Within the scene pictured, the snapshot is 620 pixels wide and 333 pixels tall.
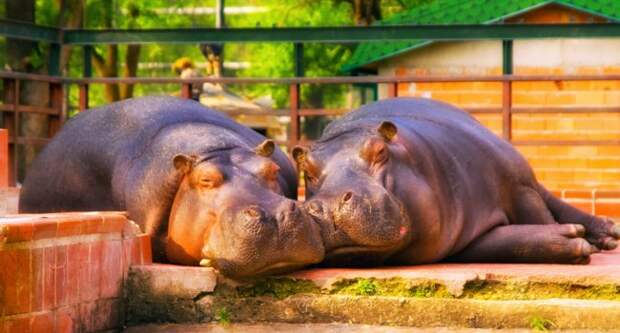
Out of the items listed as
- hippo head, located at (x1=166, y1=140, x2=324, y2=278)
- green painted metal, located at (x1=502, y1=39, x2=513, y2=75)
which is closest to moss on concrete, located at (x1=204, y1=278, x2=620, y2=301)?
hippo head, located at (x1=166, y1=140, x2=324, y2=278)

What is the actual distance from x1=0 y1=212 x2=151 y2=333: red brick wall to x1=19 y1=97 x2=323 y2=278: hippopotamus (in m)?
0.37

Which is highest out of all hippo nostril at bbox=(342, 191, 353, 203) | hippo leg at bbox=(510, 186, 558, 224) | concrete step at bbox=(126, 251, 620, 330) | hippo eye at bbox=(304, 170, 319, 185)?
hippo eye at bbox=(304, 170, 319, 185)

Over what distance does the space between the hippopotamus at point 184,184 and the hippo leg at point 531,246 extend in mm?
1086

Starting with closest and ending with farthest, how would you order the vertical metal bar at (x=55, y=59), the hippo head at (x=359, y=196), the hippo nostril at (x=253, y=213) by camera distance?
the hippo nostril at (x=253, y=213) < the hippo head at (x=359, y=196) < the vertical metal bar at (x=55, y=59)

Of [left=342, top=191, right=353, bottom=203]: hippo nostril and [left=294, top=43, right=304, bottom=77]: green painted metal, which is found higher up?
[left=294, top=43, right=304, bottom=77]: green painted metal

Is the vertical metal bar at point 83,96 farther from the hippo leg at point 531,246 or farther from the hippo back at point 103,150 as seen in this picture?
the hippo leg at point 531,246

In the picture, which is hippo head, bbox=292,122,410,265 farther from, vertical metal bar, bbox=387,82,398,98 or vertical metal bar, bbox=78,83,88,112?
vertical metal bar, bbox=78,83,88,112

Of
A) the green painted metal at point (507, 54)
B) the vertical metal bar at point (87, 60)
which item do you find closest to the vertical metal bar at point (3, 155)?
the vertical metal bar at point (87, 60)

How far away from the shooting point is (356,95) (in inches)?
1593

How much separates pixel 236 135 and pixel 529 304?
2142 mm

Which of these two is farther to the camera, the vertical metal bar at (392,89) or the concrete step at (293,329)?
the vertical metal bar at (392,89)

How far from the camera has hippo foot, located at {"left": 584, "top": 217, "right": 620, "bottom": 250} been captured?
869 cm

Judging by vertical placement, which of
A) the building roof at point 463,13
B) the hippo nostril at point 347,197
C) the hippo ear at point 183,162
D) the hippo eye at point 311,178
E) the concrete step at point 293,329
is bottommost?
the concrete step at point 293,329

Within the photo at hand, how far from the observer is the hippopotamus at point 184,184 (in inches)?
253
